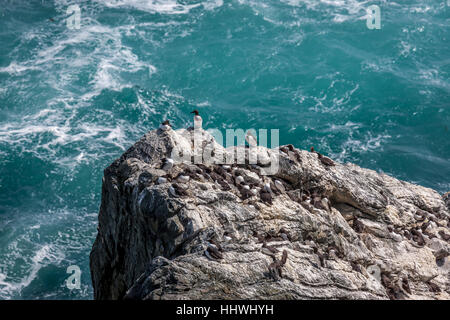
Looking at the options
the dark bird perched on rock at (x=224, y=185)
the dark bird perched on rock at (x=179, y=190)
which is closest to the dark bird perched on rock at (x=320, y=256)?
the dark bird perched on rock at (x=224, y=185)

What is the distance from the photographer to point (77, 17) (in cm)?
7006

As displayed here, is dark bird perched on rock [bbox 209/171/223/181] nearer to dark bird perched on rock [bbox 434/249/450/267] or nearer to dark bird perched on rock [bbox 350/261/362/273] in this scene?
dark bird perched on rock [bbox 350/261/362/273]

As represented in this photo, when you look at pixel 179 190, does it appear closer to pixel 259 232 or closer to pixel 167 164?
pixel 167 164

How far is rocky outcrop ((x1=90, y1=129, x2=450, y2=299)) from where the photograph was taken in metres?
19.1

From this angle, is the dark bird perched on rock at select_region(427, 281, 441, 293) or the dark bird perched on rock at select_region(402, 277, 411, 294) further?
the dark bird perched on rock at select_region(427, 281, 441, 293)

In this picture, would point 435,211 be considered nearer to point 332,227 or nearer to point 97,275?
point 332,227

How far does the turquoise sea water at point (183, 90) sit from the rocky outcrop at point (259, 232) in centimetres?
1843

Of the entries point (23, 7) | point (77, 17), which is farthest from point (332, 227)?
point (23, 7)

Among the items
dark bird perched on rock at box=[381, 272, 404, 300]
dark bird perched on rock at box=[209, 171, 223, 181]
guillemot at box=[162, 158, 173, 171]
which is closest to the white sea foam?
guillemot at box=[162, 158, 173, 171]

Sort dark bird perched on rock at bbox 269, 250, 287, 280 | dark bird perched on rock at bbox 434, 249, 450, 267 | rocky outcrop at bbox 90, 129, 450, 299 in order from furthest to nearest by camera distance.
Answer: dark bird perched on rock at bbox 434, 249, 450, 267 < dark bird perched on rock at bbox 269, 250, 287, 280 < rocky outcrop at bbox 90, 129, 450, 299

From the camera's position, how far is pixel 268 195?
81.3 feet

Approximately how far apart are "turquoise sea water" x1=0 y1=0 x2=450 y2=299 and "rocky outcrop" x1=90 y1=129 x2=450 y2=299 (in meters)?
18.4

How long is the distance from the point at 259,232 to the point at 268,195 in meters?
2.60

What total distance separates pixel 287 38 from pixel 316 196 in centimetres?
4453
